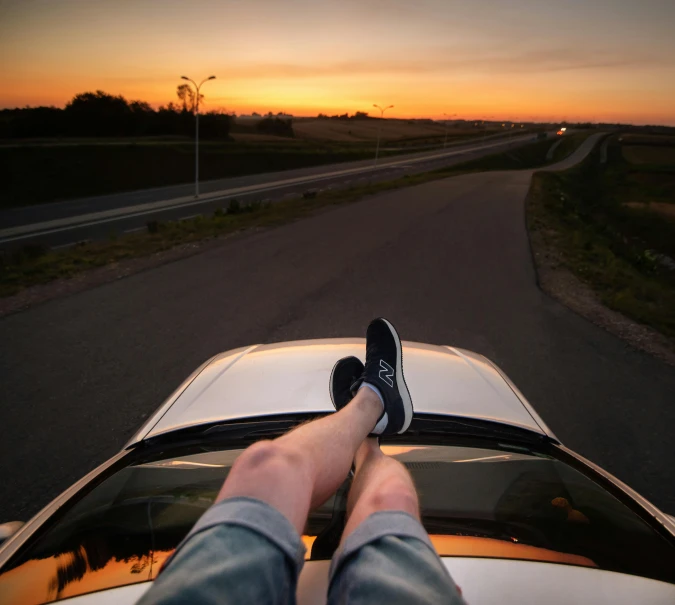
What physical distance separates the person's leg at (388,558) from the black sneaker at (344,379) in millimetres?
745

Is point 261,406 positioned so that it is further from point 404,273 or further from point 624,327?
point 404,273

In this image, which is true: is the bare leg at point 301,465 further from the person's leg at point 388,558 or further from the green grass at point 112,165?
the green grass at point 112,165

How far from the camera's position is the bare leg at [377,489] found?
1.33 metres

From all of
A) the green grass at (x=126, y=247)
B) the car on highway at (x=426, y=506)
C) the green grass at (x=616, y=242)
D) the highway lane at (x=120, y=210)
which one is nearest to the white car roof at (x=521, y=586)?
the car on highway at (x=426, y=506)

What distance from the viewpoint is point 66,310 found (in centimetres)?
606

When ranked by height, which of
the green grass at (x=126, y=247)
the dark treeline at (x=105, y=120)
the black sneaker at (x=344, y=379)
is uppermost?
the dark treeline at (x=105, y=120)

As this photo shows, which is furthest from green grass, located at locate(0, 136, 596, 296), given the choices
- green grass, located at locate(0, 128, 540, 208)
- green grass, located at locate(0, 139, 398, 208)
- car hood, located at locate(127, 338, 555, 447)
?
green grass, located at locate(0, 139, 398, 208)

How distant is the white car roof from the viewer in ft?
3.82

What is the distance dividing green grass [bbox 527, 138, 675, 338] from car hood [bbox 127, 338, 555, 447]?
5060 millimetres

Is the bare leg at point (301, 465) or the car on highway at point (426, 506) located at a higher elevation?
the bare leg at point (301, 465)

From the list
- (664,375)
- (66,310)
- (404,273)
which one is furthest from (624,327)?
(66,310)

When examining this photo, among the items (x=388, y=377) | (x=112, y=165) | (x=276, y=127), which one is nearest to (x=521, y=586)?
(x=388, y=377)

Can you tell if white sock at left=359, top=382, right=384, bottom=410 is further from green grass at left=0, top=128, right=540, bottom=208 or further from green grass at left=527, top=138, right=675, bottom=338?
green grass at left=0, top=128, right=540, bottom=208

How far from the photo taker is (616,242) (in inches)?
735
